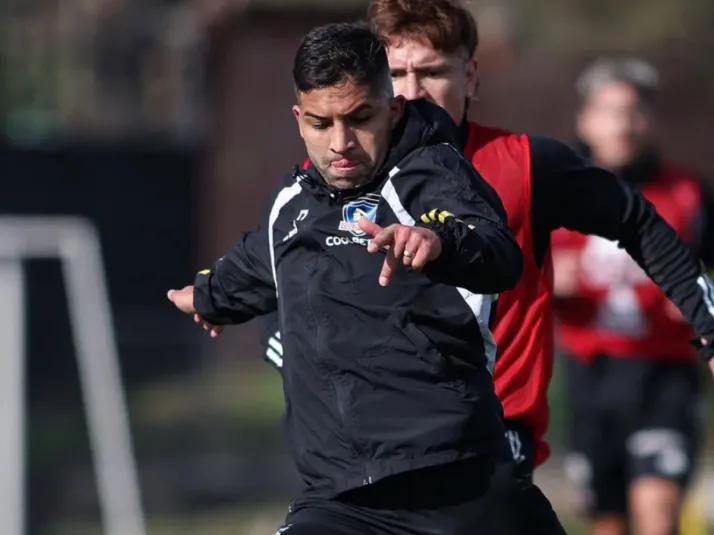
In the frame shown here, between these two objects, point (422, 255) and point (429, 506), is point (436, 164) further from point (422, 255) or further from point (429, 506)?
point (429, 506)

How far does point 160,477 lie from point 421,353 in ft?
30.7

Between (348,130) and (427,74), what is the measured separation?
0.75 meters

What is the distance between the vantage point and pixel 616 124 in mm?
6508

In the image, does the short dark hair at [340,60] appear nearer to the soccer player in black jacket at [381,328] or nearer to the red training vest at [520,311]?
the soccer player in black jacket at [381,328]

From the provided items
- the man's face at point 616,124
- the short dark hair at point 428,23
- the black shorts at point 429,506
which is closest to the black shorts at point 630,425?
the man's face at point 616,124

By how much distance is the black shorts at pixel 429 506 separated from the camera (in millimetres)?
3615

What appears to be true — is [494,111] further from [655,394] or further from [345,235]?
[345,235]

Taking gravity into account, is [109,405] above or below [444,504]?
below

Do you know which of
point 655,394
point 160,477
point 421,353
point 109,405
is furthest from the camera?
point 160,477

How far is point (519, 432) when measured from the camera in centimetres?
409

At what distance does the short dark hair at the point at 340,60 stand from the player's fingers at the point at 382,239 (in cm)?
47

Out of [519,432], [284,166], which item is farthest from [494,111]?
[519,432]

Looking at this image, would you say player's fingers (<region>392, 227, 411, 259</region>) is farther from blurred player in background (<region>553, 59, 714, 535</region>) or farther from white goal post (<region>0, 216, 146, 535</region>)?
white goal post (<region>0, 216, 146, 535</region>)

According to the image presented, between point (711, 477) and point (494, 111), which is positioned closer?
point (711, 477)
